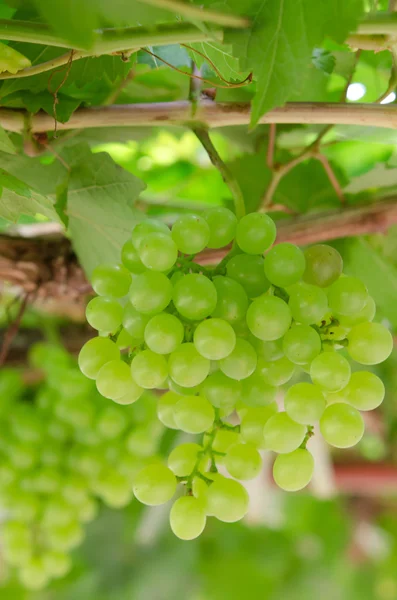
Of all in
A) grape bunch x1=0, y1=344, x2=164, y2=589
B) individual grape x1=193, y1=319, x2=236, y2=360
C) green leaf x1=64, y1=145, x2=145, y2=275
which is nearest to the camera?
individual grape x1=193, y1=319, x2=236, y2=360

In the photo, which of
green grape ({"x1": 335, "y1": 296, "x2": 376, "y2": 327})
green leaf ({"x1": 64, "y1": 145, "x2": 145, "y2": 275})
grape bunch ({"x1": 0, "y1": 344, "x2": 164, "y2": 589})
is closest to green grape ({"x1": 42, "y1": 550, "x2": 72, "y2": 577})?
grape bunch ({"x1": 0, "y1": 344, "x2": 164, "y2": 589})

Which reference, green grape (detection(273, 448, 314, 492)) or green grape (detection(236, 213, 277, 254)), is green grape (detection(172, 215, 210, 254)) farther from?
green grape (detection(273, 448, 314, 492))

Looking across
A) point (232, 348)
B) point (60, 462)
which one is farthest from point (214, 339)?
point (60, 462)

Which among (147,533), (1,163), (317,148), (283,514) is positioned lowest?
(147,533)

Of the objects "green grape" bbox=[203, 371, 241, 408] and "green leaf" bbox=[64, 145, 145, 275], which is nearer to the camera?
"green grape" bbox=[203, 371, 241, 408]

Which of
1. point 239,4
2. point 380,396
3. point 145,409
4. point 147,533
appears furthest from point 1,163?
point 147,533

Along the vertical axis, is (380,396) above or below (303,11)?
below

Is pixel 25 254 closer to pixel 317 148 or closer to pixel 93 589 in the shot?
pixel 317 148
